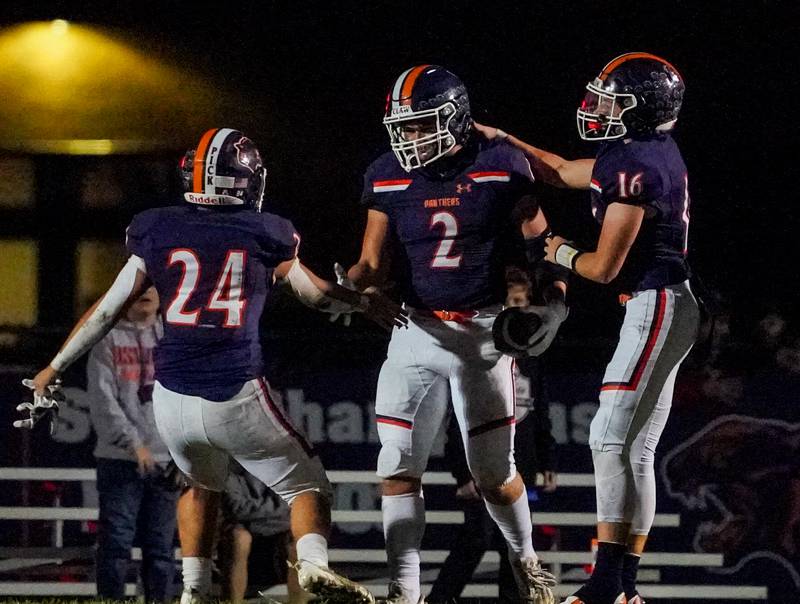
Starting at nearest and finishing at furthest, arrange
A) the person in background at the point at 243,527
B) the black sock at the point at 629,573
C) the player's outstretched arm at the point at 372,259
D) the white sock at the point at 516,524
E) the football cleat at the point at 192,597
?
the black sock at the point at 629,573
the football cleat at the point at 192,597
the white sock at the point at 516,524
the player's outstretched arm at the point at 372,259
the person in background at the point at 243,527

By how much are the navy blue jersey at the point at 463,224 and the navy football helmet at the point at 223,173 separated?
0.54 metres

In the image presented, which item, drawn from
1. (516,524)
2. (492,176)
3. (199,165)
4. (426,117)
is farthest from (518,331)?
(199,165)

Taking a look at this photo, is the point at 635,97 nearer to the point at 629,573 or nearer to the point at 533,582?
the point at 629,573

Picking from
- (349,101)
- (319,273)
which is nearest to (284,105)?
(349,101)

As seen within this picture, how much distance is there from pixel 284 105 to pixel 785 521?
12.3 ft

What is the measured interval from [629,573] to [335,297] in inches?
56.7

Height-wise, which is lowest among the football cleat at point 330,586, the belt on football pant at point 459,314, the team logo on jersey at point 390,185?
the football cleat at point 330,586

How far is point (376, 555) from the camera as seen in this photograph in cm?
717

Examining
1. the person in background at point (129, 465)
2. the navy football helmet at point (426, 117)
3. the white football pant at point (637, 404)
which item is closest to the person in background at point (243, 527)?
the person in background at point (129, 465)

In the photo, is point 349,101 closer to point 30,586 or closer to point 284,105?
point 284,105

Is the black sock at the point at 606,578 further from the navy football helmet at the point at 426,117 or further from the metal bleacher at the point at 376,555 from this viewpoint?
the metal bleacher at the point at 376,555

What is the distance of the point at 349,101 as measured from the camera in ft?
28.6

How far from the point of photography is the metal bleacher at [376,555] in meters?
7.09

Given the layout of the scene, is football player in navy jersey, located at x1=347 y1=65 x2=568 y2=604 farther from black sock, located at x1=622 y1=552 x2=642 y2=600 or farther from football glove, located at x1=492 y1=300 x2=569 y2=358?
black sock, located at x1=622 y1=552 x2=642 y2=600
